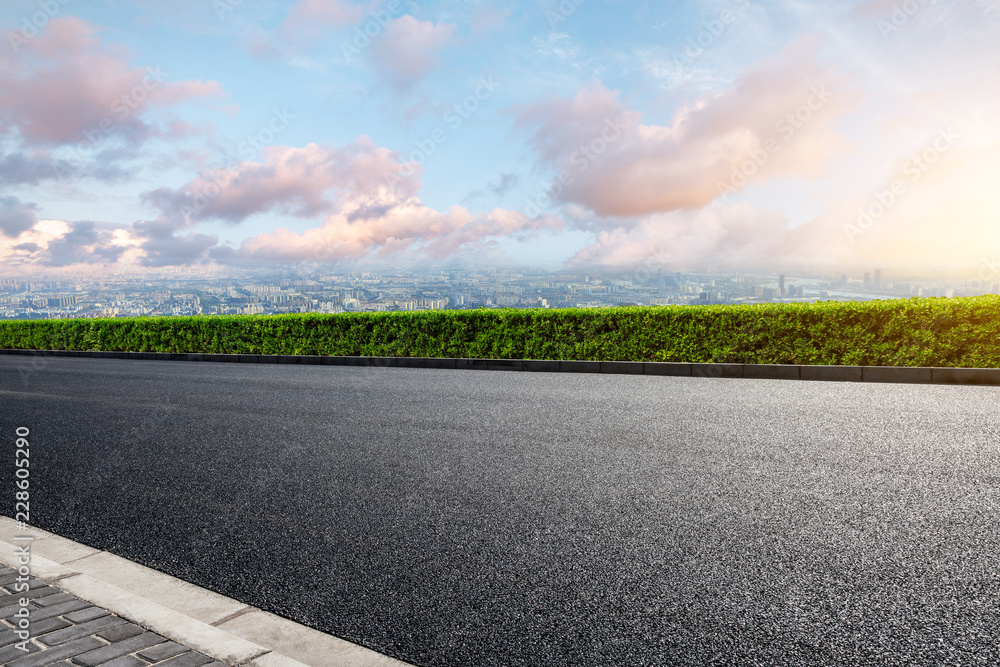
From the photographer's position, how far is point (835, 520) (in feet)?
13.1

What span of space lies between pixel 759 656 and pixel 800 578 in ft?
2.65

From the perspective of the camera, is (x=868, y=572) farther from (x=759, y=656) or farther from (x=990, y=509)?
(x=990, y=509)

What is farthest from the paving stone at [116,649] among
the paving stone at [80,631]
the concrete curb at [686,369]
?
the concrete curb at [686,369]

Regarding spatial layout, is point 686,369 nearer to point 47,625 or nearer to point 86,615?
point 86,615

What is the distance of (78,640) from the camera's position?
8.91 ft

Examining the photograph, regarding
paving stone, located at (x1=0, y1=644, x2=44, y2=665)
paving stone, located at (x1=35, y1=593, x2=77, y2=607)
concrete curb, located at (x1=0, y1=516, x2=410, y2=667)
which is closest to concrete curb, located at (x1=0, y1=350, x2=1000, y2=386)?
concrete curb, located at (x1=0, y1=516, x2=410, y2=667)

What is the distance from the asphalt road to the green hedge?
2.37 m

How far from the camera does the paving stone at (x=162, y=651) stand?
8.42 ft

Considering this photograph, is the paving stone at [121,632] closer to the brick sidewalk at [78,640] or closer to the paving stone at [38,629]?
the brick sidewalk at [78,640]

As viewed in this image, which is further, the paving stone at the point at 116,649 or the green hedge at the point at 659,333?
the green hedge at the point at 659,333

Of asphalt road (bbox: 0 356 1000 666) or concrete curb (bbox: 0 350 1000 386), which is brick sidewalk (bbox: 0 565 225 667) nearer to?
asphalt road (bbox: 0 356 1000 666)

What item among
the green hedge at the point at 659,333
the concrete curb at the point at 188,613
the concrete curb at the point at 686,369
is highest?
the green hedge at the point at 659,333

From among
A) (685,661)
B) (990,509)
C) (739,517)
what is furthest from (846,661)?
(990,509)

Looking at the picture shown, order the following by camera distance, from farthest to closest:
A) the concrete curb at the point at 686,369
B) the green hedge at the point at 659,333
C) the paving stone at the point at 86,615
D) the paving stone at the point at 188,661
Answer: the green hedge at the point at 659,333 < the concrete curb at the point at 686,369 < the paving stone at the point at 86,615 < the paving stone at the point at 188,661
